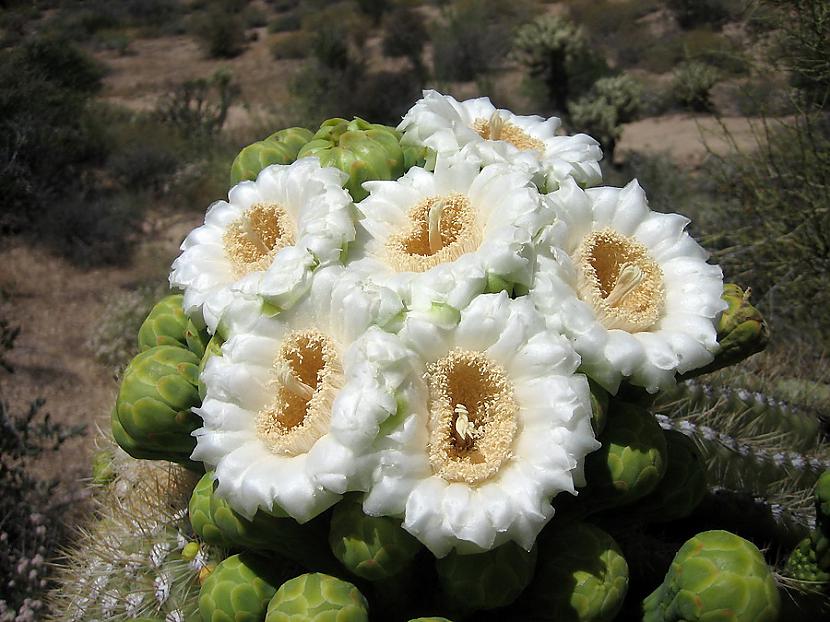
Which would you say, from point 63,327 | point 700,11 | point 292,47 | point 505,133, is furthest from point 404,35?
point 505,133

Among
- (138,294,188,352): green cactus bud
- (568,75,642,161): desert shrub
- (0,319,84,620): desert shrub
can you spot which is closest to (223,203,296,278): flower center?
(138,294,188,352): green cactus bud

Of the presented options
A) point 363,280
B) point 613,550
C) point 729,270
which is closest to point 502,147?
point 363,280

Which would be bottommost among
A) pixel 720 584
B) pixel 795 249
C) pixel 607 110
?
pixel 607 110

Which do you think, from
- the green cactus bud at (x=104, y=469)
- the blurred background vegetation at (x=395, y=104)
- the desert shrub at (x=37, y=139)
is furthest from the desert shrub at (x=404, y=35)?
the green cactus bud at (x=104, y=469)

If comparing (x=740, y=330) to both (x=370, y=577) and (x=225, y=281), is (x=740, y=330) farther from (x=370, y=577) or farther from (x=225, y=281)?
(x=225, y=281)

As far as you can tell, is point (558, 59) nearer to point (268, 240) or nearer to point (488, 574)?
point (268, 240)
